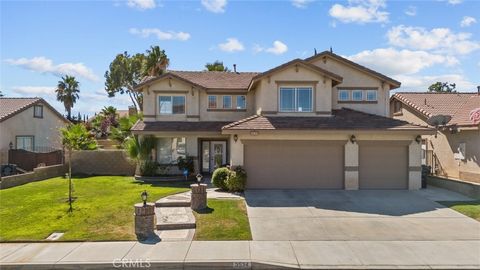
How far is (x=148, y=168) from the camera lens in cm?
2166

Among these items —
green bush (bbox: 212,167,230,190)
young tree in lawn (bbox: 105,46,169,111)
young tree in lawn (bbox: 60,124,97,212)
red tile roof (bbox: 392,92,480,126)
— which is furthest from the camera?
young tree in lawn (bbox: 105,46,169,111)

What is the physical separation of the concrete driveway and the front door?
640cm

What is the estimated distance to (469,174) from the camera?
66.2 ft

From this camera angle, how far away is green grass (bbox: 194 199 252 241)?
35.3 ft

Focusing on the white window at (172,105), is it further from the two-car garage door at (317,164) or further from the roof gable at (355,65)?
the roof gable at (355,65)

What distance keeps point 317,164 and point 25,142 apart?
2300 centimetres

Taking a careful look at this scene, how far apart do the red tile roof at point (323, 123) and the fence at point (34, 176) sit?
1201cm

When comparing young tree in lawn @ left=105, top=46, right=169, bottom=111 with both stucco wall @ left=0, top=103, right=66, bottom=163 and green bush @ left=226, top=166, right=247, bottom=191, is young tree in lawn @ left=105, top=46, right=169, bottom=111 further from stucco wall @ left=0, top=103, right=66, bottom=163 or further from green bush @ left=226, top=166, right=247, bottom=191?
green bush @ left=226, top=166, right=247, bottom=191

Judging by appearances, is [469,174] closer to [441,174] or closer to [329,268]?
[441,174]

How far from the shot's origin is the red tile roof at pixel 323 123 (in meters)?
17.5

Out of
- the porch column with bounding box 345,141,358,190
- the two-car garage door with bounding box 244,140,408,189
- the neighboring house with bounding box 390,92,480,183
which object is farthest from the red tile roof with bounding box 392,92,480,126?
the porch column with bounding box 345,141,358,190

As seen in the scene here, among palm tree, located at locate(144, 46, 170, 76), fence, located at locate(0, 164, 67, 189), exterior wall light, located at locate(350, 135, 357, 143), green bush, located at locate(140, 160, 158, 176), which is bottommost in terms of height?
fence, located at locate(0, 164, 67, 189)

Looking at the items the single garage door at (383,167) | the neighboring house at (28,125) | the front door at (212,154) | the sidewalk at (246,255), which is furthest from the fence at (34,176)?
the single garage door at (383,167)

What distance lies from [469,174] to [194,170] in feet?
52.1
